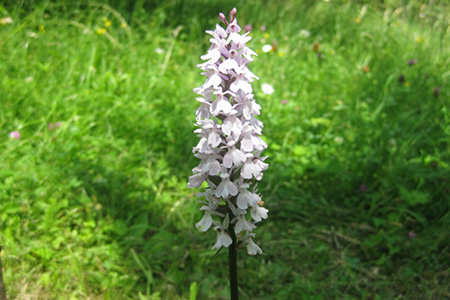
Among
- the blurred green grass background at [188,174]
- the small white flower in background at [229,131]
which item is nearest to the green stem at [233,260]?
the small white flower in background at [229,131]

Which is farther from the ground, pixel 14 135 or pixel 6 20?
pixel 6 20

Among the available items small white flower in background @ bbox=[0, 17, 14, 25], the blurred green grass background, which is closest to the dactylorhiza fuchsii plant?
the blurred green grass background

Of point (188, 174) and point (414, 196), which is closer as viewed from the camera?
point (414, 196)

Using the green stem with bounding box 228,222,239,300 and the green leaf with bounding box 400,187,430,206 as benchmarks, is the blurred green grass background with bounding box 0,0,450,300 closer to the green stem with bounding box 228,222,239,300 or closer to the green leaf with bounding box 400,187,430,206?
the green leaf with bounding box 400,187,430,206

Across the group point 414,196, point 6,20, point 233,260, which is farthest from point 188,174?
point 6,20

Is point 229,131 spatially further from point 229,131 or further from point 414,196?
point 414,196

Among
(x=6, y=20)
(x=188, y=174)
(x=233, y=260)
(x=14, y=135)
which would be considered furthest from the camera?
(x=6, y=20)
